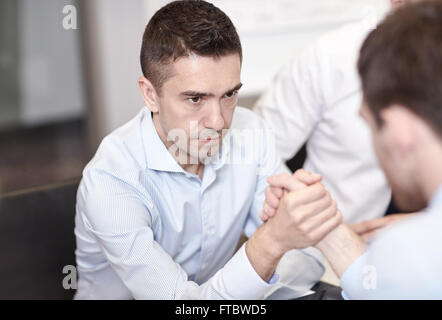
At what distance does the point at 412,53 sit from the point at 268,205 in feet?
1.15

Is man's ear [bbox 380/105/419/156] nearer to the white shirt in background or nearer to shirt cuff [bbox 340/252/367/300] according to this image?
shirt cuff [bbox 340/252/367/300]

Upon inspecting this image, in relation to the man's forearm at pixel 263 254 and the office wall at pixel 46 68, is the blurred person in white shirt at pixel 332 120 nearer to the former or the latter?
the man's forearm at pixel 263 254

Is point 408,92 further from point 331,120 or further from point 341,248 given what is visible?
point 331,120

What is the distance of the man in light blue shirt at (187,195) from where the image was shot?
2.65 feet

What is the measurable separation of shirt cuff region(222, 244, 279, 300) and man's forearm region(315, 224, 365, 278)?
0.11 m

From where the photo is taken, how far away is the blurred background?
3.37ft

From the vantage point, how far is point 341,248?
84cm

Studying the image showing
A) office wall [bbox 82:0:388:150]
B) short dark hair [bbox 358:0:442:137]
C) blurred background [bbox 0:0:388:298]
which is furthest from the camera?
office wall [bbox 82:0:388:150]

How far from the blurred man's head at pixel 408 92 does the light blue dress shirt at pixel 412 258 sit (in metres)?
0.05

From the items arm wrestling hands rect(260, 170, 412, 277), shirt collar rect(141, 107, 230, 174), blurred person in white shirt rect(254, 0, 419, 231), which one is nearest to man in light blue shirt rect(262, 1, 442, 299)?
arm wrestling hands rect(260, 170, 412, 277)

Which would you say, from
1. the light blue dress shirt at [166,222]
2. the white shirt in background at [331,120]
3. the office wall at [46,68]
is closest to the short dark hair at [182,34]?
the light blue dress shirt at [166,222]

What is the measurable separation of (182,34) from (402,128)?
0.37 m

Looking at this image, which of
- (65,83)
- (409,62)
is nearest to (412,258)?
(409,62)
